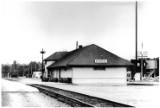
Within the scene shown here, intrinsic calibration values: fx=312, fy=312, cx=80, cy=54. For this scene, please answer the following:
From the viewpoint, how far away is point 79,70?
3725 cm

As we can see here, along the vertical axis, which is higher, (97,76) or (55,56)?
(55,56)

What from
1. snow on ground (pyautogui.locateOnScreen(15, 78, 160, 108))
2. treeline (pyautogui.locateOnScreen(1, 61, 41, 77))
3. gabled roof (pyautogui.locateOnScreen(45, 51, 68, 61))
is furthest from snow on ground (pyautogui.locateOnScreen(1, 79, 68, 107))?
treeline (pyautogui.locateOnScreen(1, 61, 41, 77))

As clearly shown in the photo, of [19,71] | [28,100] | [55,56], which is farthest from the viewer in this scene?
[19,71]

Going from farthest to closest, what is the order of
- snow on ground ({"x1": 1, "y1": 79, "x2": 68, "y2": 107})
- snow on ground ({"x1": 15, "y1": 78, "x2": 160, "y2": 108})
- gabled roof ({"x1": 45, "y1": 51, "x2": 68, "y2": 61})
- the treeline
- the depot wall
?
the treeline
gabled roof ({"x1": 45, "y1": 51, "x2": 68, "y2": 61})
the depot wall
snow on ground ({"x1": 1, "y1": 79, "x2": 68, "y2": 107})
snow on ground ({"x1": 15, "y1": 78, "x2": 160, "y2": 108})

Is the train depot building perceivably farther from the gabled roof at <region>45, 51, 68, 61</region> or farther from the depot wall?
the gabled roof at <region>45, 51, 68, 61</region>

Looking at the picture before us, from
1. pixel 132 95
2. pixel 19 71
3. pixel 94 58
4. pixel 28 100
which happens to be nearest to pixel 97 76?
pixel 94 58

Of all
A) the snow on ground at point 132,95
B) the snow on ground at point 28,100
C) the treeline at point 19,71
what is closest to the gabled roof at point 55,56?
the treeline at point 19,71

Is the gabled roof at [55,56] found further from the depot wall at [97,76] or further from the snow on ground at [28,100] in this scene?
the snow on ground at [28,100]

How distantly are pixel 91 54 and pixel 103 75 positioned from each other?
14.2 feet

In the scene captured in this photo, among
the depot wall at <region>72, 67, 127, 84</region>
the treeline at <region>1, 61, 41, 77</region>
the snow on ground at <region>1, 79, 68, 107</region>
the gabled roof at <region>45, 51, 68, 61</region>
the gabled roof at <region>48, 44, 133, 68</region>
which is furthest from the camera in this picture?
the treeline at <region>1, 61, 41, 77</region>

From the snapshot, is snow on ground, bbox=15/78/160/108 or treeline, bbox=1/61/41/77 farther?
treeline, bbox=1/61/41/77

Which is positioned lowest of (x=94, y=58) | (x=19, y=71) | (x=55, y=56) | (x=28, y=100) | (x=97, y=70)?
(x=19, y=71)

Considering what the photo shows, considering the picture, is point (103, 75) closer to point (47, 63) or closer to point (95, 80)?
point (95, 80)

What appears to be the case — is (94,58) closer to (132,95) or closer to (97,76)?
(97,76)
